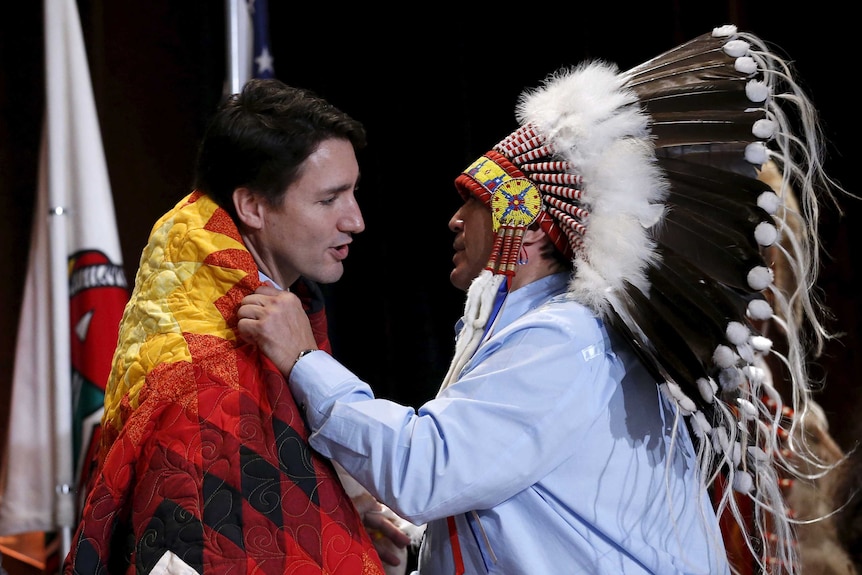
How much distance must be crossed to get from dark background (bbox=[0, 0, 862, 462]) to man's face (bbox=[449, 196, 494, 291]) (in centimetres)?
153

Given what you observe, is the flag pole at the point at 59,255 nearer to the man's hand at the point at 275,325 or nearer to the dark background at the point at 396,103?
the dark background at the point at 396,103

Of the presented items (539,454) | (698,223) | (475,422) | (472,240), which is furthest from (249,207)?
(698,223)

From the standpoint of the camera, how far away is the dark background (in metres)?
2.90

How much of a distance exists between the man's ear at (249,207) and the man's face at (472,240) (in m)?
0.40

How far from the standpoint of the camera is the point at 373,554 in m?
1.54

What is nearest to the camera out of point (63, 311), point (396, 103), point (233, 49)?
point (63, 311)

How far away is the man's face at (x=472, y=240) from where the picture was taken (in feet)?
5.79

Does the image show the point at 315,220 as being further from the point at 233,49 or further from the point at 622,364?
the point at 233,49

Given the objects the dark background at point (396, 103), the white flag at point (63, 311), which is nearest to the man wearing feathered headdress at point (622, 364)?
the white flag at point (63, 311)

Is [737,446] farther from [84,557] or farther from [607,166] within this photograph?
[84,557]

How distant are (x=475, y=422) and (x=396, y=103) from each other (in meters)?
2.17

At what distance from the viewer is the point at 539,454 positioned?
1478mm

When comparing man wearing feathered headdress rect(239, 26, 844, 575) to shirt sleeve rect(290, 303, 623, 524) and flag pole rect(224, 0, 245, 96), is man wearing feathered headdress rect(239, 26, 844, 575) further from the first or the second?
flag pole rect(224, 0, 245, 96)

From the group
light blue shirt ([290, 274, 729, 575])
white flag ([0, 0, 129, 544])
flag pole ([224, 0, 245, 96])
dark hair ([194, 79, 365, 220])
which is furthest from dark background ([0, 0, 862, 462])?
light blue shirt ([290, 274, 729, 575])
